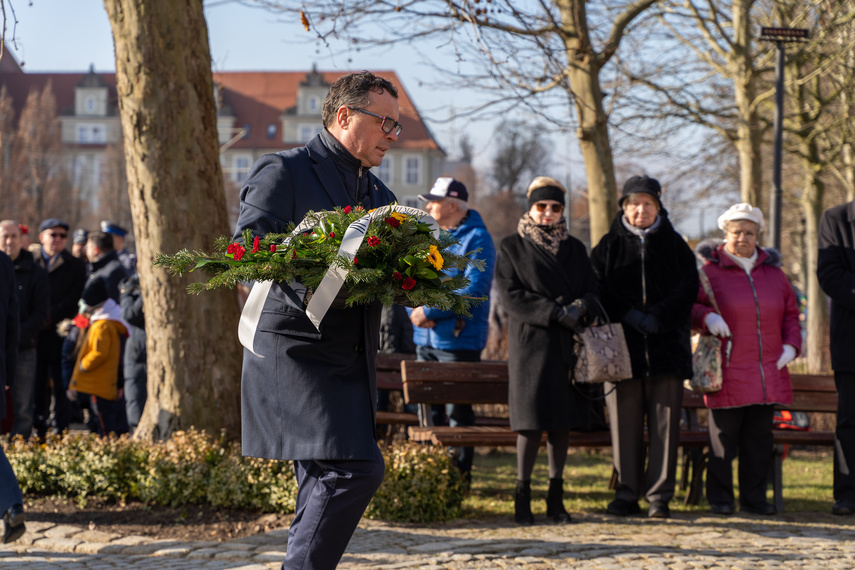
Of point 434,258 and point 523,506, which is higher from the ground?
point 434,258

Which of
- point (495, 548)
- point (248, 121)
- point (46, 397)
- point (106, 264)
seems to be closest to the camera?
point (495, 548)

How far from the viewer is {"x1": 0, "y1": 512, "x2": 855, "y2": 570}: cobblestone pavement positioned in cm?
543

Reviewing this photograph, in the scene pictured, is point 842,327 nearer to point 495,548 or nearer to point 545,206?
point 545,206

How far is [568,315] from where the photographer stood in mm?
6512

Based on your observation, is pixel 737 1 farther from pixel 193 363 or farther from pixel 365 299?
pixel 365 299

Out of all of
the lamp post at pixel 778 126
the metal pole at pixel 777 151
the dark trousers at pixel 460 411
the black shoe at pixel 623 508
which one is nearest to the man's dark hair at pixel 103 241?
the dark trousers at pixel 460 411

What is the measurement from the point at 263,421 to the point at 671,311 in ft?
12.5

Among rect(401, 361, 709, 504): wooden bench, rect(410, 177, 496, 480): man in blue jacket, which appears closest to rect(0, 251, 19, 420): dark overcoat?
rect(401, 361, 709, 504): wooden bench

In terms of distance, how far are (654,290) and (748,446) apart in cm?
141

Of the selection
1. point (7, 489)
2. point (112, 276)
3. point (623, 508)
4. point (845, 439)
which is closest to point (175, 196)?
point (7, 489)

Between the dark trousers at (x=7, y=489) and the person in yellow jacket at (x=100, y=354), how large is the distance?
3.92 meters

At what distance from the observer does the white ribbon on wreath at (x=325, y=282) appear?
344 cm

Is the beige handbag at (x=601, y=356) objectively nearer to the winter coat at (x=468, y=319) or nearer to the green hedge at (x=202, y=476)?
the winter coat at (x=468, y=319)

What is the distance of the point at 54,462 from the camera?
23.0 ft
